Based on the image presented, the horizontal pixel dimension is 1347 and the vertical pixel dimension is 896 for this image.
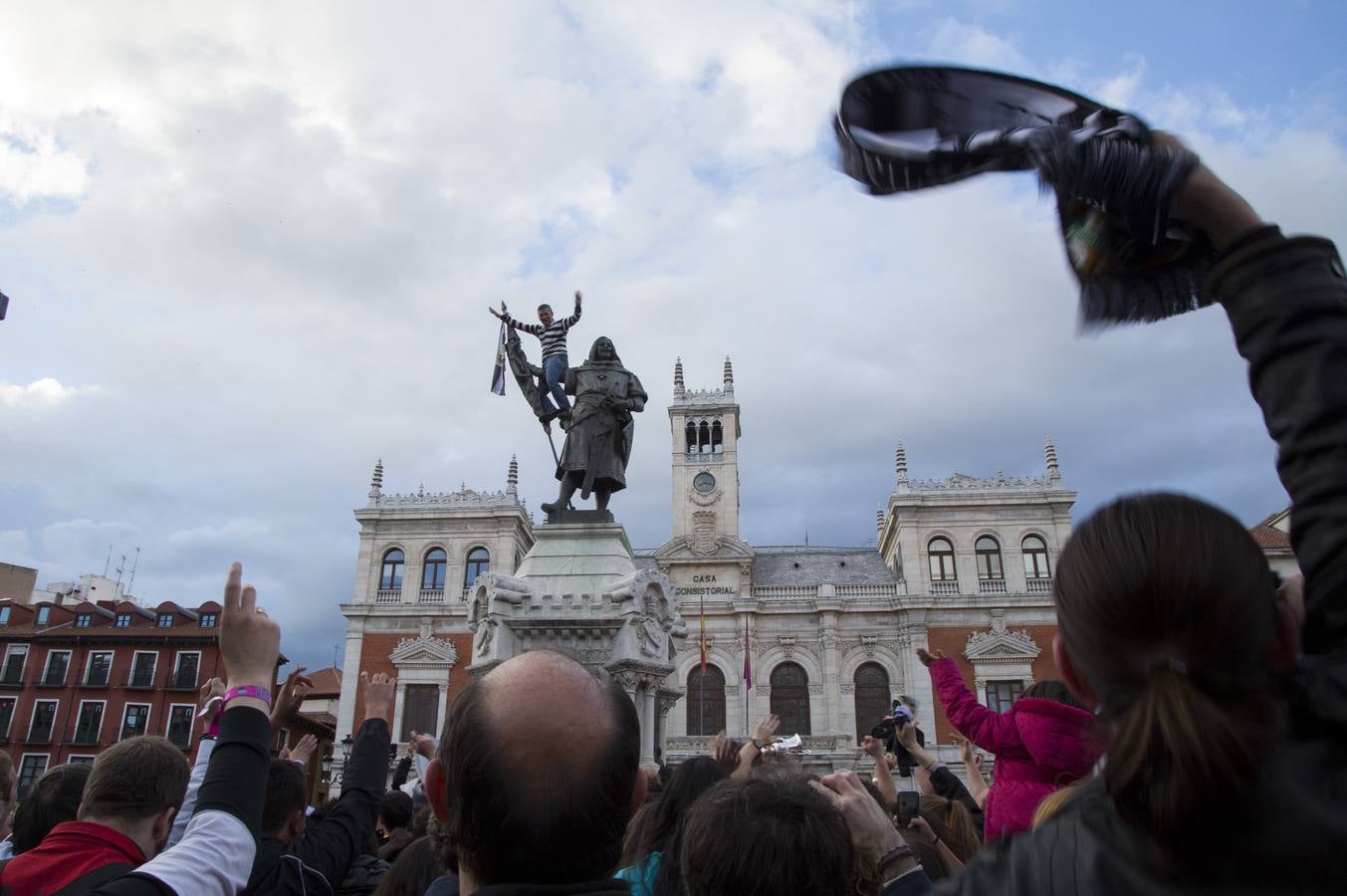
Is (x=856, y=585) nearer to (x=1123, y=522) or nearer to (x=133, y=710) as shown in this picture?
(x=133, y=710)

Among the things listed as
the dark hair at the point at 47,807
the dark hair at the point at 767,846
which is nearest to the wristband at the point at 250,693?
the dark hair at the point at 767,846

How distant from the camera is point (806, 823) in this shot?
95.2 inches

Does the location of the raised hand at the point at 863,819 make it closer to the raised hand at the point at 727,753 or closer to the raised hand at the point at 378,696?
the raised hand at the point at 378,696

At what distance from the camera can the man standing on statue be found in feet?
33.4

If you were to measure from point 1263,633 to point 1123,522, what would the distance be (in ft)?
0.74

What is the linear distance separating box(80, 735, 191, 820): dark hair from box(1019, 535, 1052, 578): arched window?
39203 mm

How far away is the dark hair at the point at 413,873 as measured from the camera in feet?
10.9

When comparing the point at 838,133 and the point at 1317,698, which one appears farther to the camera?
the point at 838,133

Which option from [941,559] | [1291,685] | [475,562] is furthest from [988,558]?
[1291,685]

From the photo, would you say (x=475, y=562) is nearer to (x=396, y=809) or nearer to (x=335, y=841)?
(x=396, y=809)

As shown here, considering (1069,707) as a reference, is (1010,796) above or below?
below

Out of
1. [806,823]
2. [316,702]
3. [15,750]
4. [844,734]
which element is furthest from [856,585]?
[806,823]

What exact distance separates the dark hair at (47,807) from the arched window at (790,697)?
3467 cm

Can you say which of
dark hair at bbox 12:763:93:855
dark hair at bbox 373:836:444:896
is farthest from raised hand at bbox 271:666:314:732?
dark hair at bbox 12:763:93:855
